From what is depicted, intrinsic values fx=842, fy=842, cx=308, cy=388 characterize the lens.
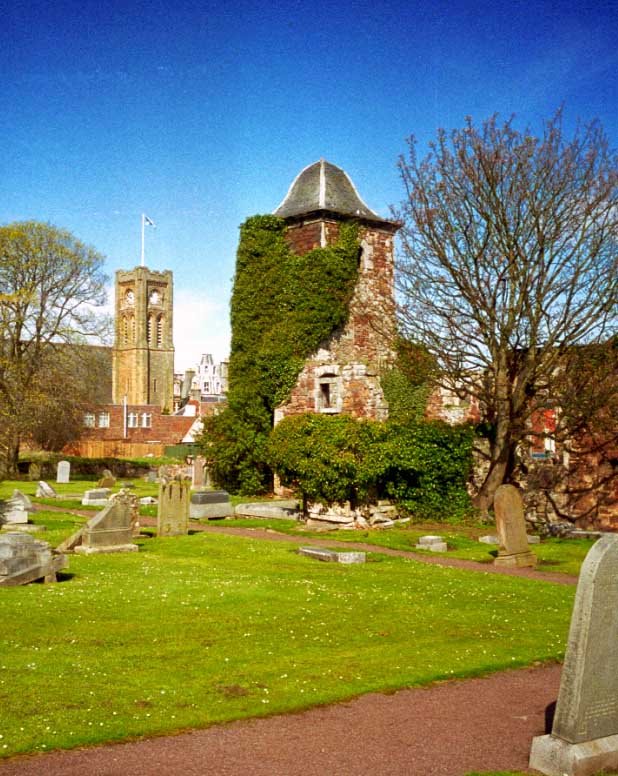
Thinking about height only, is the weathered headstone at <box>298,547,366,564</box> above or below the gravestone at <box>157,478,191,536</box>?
below

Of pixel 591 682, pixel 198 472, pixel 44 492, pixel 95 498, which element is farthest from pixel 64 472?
pixel 591 682

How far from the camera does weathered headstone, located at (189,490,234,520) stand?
85.2ft

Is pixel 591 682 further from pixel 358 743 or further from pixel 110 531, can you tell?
pixel 110 531

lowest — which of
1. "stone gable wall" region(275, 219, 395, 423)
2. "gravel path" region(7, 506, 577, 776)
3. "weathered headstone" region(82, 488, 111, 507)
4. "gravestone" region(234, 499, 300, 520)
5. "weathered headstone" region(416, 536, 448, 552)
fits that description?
"gravel path" region(7, 506, 577, 776)

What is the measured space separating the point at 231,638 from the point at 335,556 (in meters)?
7.15

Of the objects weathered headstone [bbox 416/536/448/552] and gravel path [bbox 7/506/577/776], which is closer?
gravel path [bbox 7/506/577/776]

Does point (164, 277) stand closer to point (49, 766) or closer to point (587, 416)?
point (587, 416)

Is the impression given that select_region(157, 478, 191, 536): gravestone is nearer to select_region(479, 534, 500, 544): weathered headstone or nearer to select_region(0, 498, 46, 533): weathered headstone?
select_region(0, 498, 46, 533): weathered headstone

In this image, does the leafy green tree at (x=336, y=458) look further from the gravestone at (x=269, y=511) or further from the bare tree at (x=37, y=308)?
the bare tree at (x=37, y=308)

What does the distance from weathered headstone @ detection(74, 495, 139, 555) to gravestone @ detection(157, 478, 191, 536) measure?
251 centimetres

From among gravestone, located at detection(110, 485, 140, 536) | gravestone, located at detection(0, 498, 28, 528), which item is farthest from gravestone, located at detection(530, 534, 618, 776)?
gravestone, located at detection(0, 498, 28, 528)

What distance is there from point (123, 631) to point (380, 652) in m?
3.38

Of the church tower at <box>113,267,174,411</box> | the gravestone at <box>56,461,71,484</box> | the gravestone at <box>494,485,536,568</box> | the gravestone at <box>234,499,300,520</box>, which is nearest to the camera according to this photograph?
the gravestone at <box>494,485,536,568</box>

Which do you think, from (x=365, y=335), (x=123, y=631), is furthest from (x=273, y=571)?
(x=365, y=335)
